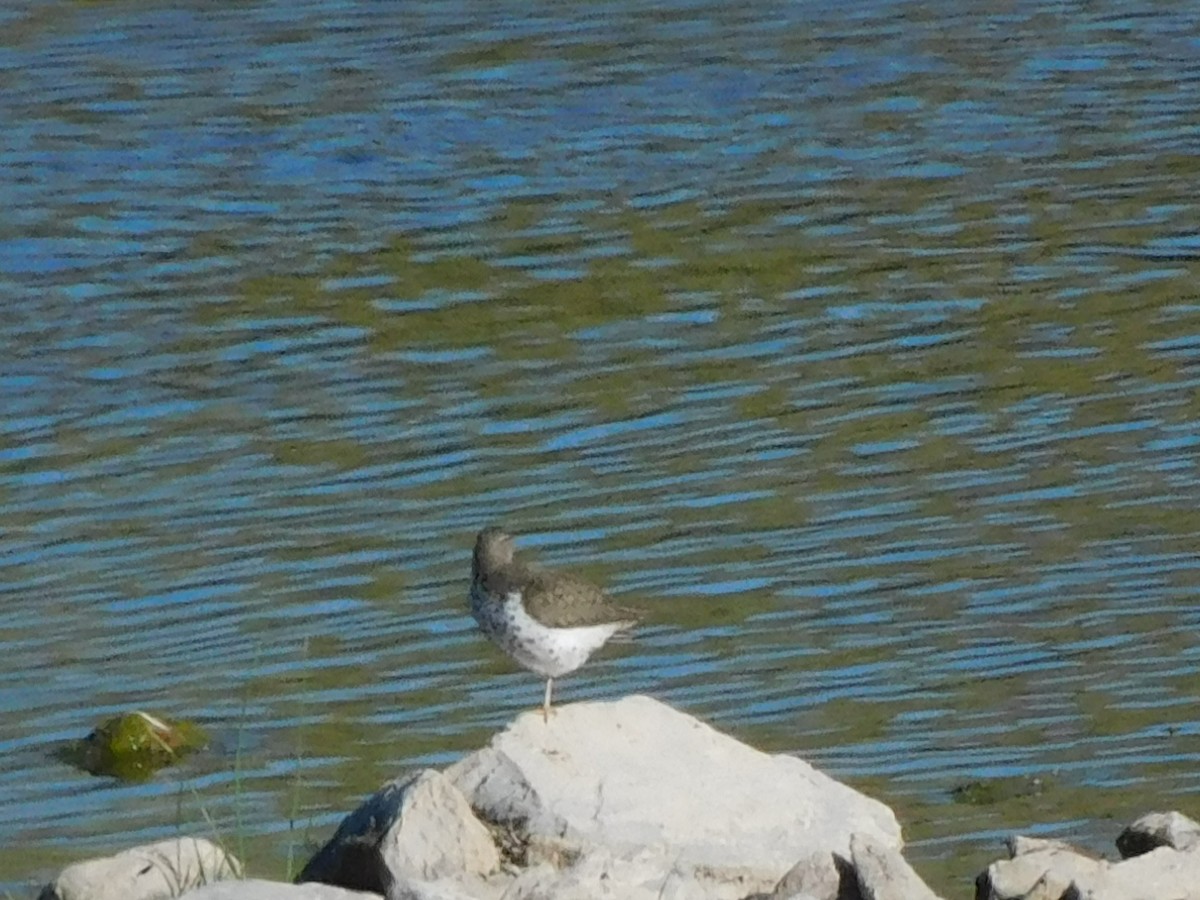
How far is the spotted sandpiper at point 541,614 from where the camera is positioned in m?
9.21

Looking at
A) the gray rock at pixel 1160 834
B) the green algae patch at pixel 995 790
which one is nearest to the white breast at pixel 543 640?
the green algae patch at pixel 995 790

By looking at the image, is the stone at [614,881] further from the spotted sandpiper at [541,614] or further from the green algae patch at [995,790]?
the green algae patch at [995,790]

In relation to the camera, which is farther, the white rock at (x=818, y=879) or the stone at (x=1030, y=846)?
the stone at (x=1030, y=846)

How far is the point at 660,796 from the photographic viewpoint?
8.90 m

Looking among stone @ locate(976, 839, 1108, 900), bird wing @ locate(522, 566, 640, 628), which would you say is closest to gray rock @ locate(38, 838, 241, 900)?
bird wing @ locate(522, 566, 640, 628)

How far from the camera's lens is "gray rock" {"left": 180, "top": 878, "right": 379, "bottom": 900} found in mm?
7875

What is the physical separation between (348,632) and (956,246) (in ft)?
21.3

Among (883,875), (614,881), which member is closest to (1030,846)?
(883,875)

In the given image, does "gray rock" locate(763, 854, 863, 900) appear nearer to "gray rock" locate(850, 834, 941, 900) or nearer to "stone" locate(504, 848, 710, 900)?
"gray rock" locate(850, 834, 941, 900)

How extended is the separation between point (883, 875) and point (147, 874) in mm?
2225

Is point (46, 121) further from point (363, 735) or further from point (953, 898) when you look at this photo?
point (953, 898)

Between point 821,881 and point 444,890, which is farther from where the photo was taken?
point 821,881

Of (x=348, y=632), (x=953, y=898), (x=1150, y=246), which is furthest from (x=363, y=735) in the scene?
(x=1150, y=246)

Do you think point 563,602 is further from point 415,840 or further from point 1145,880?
point 1145,880
